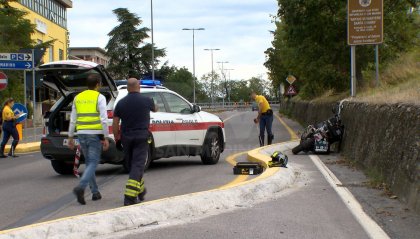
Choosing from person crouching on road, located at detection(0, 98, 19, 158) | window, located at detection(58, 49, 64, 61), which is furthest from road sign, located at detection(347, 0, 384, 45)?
window, located at detection(58, 49, 64, 61)

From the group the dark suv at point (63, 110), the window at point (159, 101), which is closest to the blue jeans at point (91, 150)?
the dark suv at point (63, 110)

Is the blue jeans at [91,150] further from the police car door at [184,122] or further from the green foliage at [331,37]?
the green foliage at [331,37]

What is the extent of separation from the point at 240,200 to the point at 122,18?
64.7 meters

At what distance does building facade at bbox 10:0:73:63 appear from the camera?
173ft

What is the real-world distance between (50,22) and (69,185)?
169 ft

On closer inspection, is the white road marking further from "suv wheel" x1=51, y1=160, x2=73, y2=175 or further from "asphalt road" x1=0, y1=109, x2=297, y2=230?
"suv wheel" x1=51, y1=160, x2=73, y2=175

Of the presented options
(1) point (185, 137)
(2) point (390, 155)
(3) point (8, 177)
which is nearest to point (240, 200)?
(2) point (390, 155)

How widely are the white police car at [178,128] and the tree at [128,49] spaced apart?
56772 mm

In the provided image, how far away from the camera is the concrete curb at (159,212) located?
18.8ft

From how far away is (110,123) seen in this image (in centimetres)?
1041

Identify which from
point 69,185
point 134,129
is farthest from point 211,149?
point 134,129

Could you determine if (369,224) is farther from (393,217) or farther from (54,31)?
(54,31)

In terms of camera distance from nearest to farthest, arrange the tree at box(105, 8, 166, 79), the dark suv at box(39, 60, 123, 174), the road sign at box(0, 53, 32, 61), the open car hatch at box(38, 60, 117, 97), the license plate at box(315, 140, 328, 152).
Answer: the open car hatch at box(38, 60, 117, 97) → the dark suv at box(39, 60, 123, 174) → the license plate at box(315, 140, 328, 152) → the road sign at box(0, 53, 32, 61) → the tree at box(105, 8, 166, 79)

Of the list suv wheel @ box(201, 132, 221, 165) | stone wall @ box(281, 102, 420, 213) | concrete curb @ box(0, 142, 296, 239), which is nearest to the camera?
concrete curb @ box(0, 142, 296, 239)
